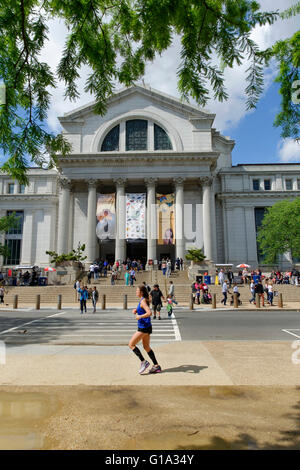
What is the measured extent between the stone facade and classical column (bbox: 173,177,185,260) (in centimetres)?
13

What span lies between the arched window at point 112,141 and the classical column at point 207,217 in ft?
45.2

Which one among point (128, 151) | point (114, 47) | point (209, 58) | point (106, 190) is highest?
point (128, 151)

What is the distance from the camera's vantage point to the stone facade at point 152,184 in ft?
132

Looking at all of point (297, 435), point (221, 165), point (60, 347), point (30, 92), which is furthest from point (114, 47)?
point (221, 165)

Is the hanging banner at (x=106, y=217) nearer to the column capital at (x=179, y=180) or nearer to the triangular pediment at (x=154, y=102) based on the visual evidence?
the column capital at (x=179, y=180)

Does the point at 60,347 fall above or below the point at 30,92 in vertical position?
below

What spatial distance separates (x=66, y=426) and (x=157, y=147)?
4286 cm

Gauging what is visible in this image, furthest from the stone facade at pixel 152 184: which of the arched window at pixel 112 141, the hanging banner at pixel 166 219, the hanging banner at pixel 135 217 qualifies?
the hanging banner at pixel 135 217

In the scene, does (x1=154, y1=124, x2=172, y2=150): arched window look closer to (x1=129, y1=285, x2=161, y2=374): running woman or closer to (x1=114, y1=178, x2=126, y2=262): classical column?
(x1=114, y1=178, x2=126, y2=262): classical column

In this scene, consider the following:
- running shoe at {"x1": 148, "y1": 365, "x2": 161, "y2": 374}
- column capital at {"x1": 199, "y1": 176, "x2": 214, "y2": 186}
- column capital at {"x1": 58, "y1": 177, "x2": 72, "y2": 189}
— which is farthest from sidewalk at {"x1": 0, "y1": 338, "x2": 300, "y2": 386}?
column capital at {"x1": 58, "y1": 177, "x2": 72, "y2": 189}

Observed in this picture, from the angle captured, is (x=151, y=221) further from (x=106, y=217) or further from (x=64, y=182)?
(x=64, y=182)

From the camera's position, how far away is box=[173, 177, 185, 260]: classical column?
38347mm

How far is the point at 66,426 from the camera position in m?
3.68
